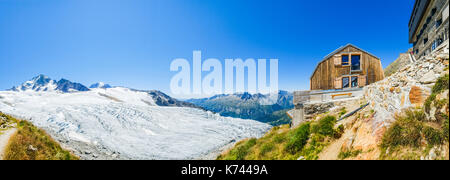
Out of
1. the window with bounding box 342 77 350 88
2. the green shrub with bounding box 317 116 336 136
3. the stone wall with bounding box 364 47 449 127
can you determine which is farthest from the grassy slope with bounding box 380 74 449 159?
A: the window with bounding box 342 77 350 88

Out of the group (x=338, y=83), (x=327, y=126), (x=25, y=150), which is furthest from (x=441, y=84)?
(x=25, y=150)

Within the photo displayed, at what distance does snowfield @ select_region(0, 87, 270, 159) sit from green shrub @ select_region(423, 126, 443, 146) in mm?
15104

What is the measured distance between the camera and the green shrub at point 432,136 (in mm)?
3580

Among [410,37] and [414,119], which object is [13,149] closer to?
[414,119]

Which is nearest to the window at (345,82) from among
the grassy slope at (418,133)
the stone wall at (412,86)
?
the stone wall at (412,86)

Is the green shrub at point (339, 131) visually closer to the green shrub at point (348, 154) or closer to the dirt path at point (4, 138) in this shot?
the green shrub at point (348, 154)

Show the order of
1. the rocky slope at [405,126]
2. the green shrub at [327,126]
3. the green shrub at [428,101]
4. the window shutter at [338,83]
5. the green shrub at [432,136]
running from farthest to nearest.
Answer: the window shutter at [338,83], the green shrub at [327,126], the green shrub at [428,101], the rocky slope at [405,126], the green shrub at [432,136]

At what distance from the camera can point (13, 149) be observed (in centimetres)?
812

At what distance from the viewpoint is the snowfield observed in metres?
16.0

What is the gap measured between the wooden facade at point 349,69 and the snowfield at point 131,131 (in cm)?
1256

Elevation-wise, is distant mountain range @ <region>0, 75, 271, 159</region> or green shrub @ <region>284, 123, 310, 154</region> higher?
green shrub @ <region>284, 123, 310, 154</region>

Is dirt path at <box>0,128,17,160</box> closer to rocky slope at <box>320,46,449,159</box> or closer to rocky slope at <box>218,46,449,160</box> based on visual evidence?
rocky slope at <box>218,46,449,160</box>

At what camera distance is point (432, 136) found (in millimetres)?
3676
